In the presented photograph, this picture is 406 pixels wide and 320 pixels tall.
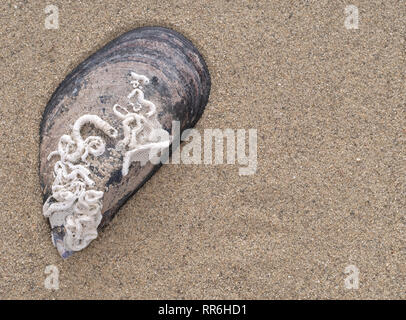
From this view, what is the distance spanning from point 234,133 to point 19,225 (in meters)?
1.35

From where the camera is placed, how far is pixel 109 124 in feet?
7.81

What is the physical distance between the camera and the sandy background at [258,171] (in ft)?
8.46

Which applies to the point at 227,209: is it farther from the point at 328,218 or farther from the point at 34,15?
the point at 34,15

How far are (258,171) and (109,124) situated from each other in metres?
0.90

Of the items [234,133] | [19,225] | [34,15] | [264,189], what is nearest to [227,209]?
[264,189]

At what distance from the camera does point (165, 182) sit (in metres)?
2.65
